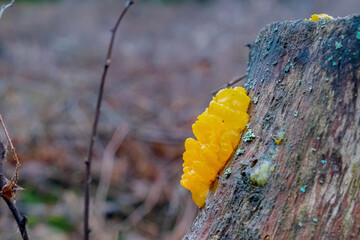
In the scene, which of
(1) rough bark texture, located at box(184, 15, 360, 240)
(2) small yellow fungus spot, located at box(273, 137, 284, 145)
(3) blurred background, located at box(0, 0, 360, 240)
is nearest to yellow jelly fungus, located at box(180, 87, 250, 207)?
(1) rough bark texture, located at box(184, 15, 360, 240)

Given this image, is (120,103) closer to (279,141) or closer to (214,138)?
(214,138)

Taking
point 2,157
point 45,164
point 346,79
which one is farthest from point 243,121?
point 45,164

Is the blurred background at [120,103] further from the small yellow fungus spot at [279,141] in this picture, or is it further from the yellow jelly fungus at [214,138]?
the small yellow fungus spot at [279,141]

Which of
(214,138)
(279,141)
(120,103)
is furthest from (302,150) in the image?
(120,103)

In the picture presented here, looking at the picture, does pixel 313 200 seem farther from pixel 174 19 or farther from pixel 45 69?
pixel 174 19

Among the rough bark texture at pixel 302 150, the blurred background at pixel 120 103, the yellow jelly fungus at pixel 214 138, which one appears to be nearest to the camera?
the rough bark texture at pixel 302 150

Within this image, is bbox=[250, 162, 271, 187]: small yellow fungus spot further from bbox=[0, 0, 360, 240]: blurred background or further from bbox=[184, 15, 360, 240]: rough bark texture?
bbox=[0, 0, 360, 240]: blurred background

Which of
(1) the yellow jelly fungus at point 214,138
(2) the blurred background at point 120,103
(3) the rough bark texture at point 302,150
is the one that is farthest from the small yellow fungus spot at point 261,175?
(2) the blurred background at point 120,103
